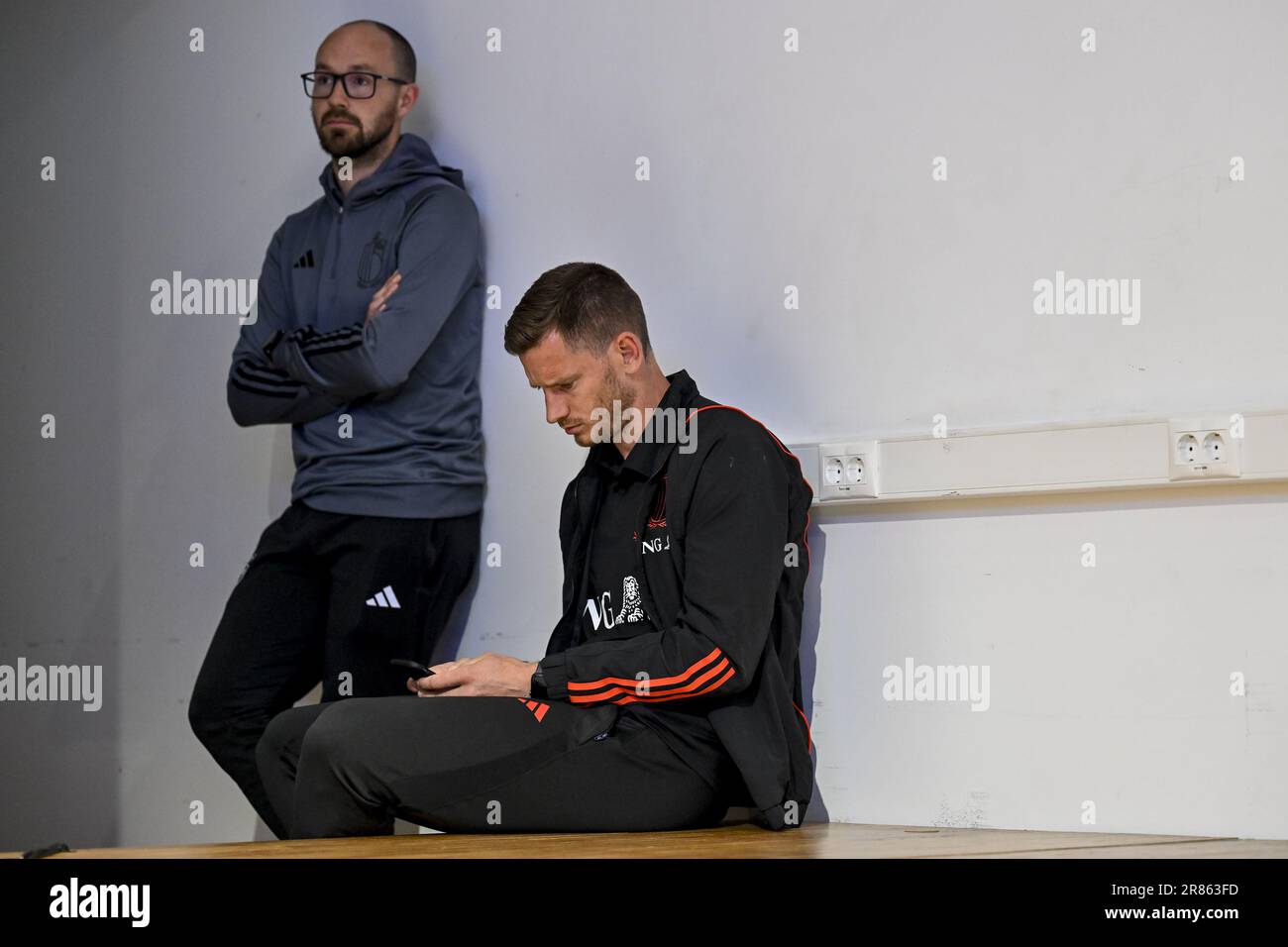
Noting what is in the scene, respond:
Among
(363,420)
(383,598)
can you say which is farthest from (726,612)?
(363,420)

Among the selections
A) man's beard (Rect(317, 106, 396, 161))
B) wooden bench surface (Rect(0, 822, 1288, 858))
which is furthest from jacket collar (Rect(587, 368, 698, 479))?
man's beard (Rect(317, 106, 396, 161))

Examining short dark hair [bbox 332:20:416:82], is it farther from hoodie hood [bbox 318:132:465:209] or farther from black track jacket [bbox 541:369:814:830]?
black track jacket [bbox 541:369:814:830]

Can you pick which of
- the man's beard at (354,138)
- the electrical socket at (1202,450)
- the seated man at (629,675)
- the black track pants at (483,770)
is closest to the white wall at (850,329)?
the electrical socket at (1202,450)

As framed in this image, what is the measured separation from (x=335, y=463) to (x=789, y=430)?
3.12ft

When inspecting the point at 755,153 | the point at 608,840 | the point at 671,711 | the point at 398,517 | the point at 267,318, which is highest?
the point at 755,153

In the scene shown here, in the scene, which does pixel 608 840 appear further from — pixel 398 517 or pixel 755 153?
pixel 755 153

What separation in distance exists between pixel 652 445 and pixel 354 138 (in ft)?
3.75

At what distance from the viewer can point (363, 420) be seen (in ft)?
9.61

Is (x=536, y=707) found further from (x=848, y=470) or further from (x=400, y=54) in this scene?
(x=400, y=54)

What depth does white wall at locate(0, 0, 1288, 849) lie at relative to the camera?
2199 mm

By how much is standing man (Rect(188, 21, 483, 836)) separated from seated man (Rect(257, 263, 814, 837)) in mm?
569
